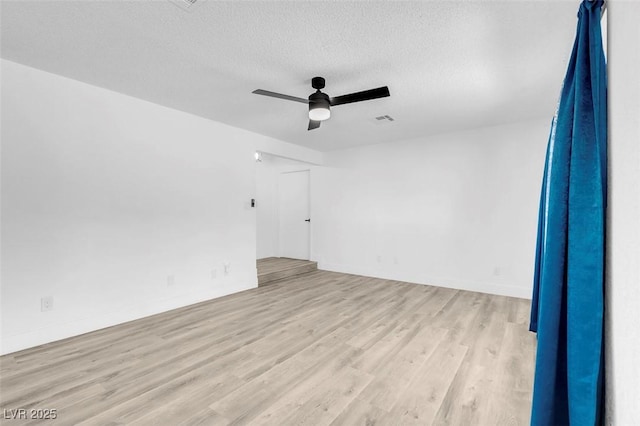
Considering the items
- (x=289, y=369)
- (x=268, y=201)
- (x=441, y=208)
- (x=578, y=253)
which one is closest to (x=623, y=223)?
(x=578, y=253)

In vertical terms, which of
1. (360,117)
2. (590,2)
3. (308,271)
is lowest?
(308,271)

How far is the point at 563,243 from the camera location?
97cm

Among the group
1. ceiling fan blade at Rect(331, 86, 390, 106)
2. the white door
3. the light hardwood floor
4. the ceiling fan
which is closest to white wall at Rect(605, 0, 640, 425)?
the light hardwood floor

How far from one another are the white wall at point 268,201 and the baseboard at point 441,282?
5.02 feet

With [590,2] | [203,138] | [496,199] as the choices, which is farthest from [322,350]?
[496,199]

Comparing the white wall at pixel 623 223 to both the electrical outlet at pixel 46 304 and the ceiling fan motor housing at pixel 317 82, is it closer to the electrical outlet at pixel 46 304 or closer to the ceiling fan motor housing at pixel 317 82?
the ceiling fan motor housing at pixel 317 82

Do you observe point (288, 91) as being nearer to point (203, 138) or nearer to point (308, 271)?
point (203, 138)

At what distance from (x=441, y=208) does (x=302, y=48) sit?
3489 millimetres

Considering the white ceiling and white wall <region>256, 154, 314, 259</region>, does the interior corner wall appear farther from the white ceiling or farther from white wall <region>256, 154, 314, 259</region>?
white wall <region>256, 154, 314, 259</region>

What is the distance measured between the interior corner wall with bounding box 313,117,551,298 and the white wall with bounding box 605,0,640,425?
384 cm

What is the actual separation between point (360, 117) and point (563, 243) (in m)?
3.23

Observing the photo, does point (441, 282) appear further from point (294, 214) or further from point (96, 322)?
point (96, 322)

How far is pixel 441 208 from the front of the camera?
4734 millimetres

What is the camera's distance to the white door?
259 inches
